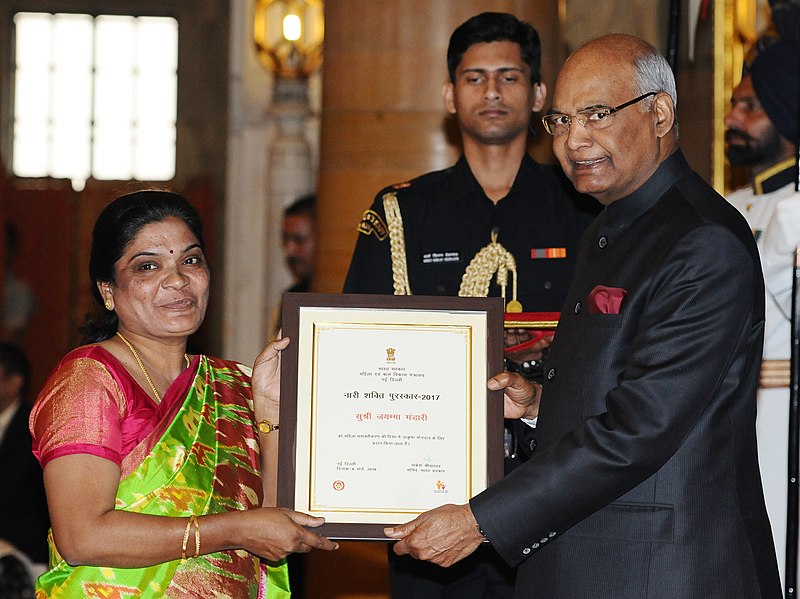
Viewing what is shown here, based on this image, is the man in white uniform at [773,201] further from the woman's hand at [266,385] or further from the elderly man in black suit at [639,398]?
the woman's hand at [266,385]

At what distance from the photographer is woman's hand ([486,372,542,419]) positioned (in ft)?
10.6

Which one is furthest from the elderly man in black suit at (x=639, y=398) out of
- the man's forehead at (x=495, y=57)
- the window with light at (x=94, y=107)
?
the window with light at (x=94, y=107)

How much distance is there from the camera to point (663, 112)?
9.70 ft

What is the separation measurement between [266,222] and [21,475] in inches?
192

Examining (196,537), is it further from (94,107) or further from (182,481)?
(94,107)

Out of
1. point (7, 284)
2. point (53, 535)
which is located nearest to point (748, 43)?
point (53, 535)

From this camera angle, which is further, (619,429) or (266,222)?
(266,222)

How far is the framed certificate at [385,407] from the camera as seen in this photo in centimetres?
311

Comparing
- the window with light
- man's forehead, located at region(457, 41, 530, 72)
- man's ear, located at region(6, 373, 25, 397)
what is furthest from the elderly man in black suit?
the window with light

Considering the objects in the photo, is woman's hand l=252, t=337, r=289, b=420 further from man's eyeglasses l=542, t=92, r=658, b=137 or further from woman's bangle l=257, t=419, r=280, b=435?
man's eyeglasses l=542, t=92, r=658, b=137

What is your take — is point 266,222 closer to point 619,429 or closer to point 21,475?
point 21,475

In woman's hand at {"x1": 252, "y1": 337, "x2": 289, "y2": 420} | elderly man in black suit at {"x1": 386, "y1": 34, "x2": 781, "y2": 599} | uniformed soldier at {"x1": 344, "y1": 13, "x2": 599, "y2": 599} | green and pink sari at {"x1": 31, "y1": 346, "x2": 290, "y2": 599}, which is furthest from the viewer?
uniformed soldier at {"x1": 344, "y1": 13, "x2": 599, "y2": 599}

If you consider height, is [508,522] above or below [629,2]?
below

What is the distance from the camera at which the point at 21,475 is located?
6.16 metres
